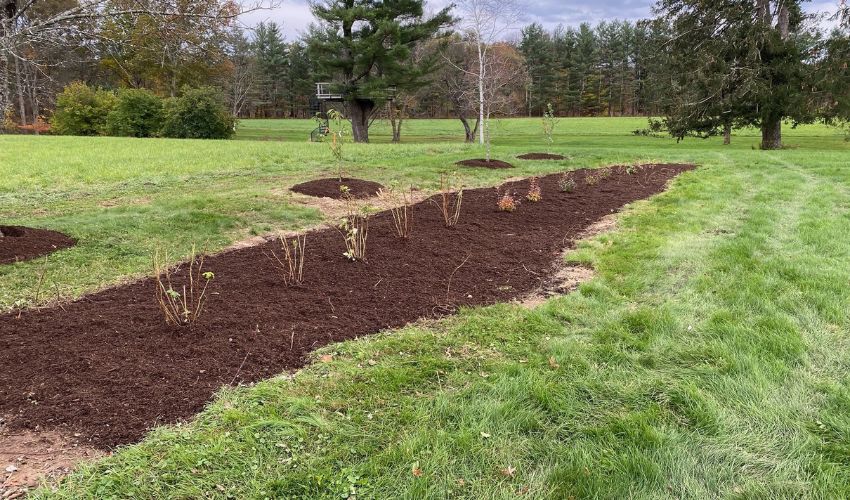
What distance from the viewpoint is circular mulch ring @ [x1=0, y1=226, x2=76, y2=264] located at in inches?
→ 185

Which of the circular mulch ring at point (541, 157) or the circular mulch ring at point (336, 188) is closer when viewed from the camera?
the circular mulch ring at point (336, 188)

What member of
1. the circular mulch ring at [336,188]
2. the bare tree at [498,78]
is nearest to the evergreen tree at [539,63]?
the bare tree at [498,78]

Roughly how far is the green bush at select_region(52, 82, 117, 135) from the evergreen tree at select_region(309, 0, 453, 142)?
15.8 metres

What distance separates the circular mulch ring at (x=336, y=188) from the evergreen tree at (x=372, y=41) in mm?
14721

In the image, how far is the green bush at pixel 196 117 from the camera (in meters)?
28.8

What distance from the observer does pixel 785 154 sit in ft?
49.1

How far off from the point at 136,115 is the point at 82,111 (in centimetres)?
470

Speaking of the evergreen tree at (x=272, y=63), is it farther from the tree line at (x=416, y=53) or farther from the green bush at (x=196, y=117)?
the green bush at (x=196, y=117)

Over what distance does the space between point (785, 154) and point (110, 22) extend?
1711 centimetres

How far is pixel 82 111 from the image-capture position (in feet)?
101

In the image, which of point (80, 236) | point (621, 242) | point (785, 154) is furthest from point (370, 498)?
point (785, 154)

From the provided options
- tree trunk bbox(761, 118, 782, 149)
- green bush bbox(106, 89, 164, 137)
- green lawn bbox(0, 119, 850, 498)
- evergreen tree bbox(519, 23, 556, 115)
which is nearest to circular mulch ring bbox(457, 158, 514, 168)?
green lawn bbox(0, 119, 850, 498)

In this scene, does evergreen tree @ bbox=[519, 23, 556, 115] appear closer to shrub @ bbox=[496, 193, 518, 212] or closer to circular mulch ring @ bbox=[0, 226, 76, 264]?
shrub @ bbox=[496, 193, 518, 212]

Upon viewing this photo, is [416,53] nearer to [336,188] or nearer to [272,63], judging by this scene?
[336,188]
